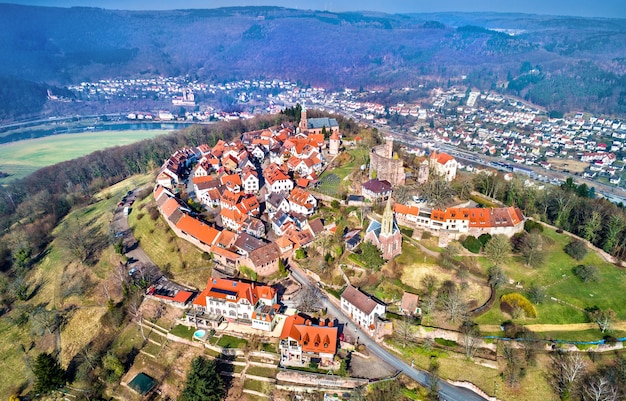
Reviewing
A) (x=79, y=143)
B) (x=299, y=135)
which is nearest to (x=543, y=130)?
(x=299, y=135)

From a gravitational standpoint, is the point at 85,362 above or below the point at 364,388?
below

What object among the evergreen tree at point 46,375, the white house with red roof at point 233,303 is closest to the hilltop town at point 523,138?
the white house with red roof at point 233,303

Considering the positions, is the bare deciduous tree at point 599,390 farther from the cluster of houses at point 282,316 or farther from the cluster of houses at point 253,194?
the cluster of houses at point 253,194

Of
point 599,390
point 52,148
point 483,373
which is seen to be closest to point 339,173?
point 483,373

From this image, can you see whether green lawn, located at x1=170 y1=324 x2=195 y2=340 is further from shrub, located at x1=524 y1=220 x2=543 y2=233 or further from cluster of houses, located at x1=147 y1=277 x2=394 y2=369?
shrub, located at x1=524 y1=220 x2=543 y2=233

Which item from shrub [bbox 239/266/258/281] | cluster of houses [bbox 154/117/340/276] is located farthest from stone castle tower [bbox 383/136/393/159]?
shrub [bbox 239/266/258/281]

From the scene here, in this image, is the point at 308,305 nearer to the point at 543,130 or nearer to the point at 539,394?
the point at 539,394
